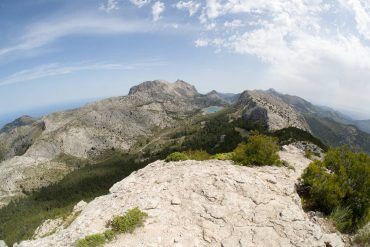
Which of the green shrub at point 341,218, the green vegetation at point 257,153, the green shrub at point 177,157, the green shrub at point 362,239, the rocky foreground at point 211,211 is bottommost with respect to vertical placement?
the green shrub at point 362,239

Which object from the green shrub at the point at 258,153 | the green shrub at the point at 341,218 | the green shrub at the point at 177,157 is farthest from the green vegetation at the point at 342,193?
the green shrub at the point at 177,157

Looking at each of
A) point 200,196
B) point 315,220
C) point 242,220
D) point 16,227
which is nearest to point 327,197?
point 315,220

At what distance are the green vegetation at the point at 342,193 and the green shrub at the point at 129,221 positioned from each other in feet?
30.8

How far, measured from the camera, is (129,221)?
15.5 m

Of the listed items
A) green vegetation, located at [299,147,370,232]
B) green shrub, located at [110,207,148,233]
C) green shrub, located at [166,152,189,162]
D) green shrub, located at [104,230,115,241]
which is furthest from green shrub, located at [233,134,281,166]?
green shrub, located at [104,230,115,241]

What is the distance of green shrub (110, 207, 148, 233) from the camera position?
1522 centimetres

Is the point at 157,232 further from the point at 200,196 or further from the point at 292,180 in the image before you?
the point at 292,180

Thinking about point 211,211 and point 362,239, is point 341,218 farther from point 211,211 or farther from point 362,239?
point 211,211

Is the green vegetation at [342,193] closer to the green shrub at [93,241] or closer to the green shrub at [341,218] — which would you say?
the green shrub at [341,218]

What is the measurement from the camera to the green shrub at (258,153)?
2325 cm

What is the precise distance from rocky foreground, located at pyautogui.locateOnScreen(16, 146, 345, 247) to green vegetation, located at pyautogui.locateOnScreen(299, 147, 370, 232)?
3.57 ft

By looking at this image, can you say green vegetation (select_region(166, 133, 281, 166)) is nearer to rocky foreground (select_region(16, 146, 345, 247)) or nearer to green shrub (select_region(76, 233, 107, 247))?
rocky foreground (select_region(16, 146, 345, 247))

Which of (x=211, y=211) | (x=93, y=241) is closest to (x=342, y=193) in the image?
(x=211, y=211)

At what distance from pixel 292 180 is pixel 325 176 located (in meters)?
2.04
